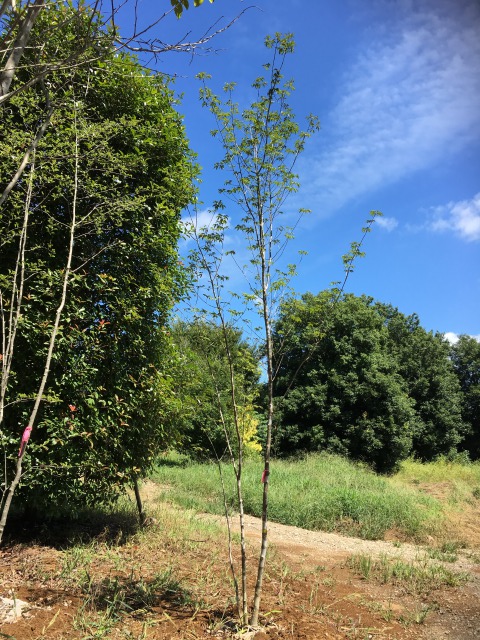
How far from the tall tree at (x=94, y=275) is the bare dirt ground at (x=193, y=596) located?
0.68 meters

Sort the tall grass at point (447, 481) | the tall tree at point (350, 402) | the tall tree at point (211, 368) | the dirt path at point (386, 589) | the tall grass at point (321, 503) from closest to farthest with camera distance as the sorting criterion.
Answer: the dirt path at point (386, 589) → the tall tree at point (211, 368) → the tall grass at point (321, 503) → the tall grass at point (447, 481) → the tall tree at point (350, 402)

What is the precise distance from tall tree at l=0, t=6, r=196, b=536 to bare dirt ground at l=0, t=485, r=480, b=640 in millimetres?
675

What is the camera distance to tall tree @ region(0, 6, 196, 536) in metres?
4.32

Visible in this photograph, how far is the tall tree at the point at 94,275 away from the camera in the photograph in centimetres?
432

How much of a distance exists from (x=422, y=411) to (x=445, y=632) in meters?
26.6

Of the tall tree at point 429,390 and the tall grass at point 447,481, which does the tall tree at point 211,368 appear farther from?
the tall tree at point 429,390

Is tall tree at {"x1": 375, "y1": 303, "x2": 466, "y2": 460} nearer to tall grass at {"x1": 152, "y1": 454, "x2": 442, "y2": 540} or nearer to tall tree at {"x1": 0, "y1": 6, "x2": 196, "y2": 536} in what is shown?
tall grass at {"x1": 152, "y1": 454, "x2": 442, "y2": 540}

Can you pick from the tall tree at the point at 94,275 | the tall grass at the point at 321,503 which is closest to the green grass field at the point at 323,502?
the tall grass at the point at 321,503

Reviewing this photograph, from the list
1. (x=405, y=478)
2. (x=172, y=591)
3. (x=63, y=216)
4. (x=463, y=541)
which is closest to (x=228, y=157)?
(x=63, y=216)

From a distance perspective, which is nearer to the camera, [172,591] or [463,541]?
[172,591]

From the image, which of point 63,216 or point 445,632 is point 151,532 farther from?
point 63,216

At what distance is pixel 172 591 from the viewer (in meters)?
3.94

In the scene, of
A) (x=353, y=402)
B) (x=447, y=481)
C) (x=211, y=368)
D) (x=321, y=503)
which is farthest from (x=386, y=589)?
(x=353, y=402)

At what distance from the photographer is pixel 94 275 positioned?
4984 millimetres
